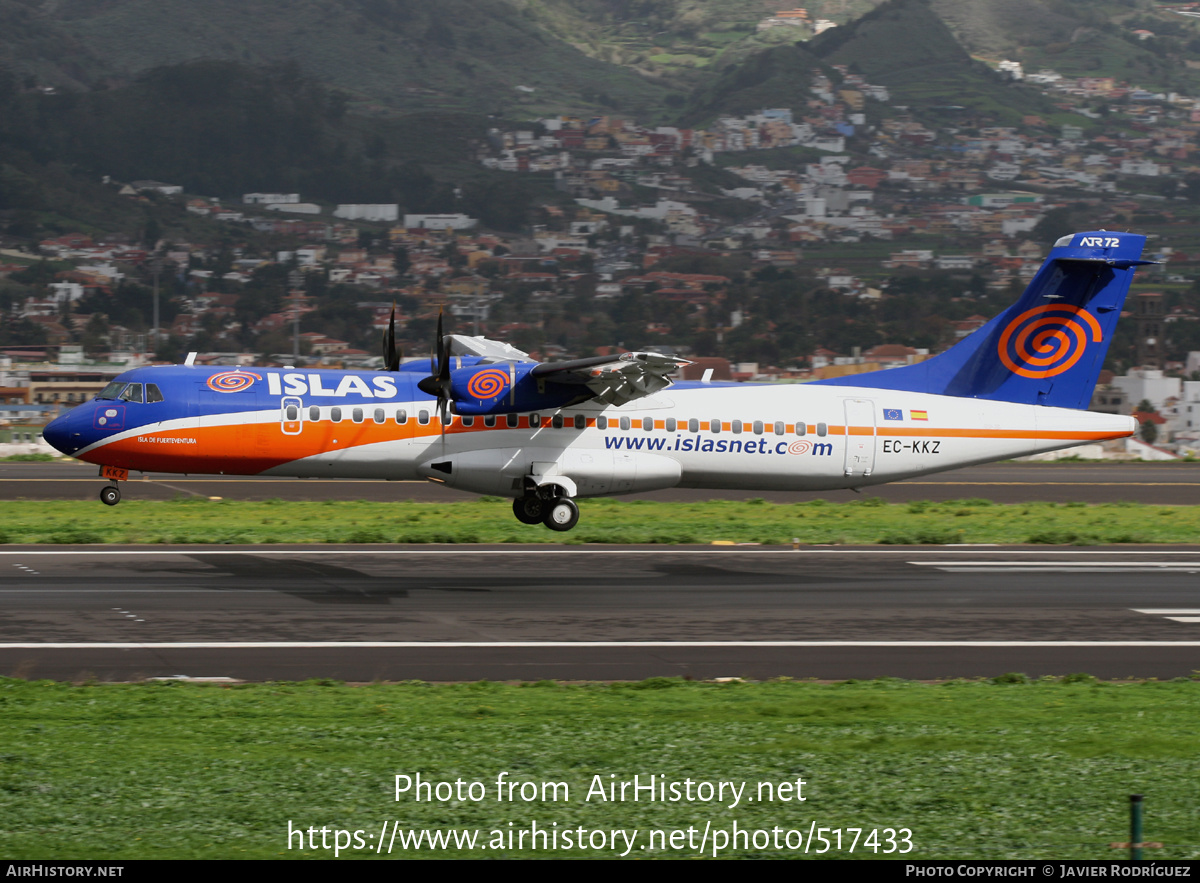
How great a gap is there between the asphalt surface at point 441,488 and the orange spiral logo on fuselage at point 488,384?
10962 millimetres

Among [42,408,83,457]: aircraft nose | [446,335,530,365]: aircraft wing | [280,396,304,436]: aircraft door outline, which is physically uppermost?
[446,335,530,365]: aircraft wing

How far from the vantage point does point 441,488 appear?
42844mm

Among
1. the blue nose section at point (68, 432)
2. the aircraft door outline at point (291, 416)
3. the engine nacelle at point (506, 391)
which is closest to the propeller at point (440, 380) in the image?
the engine nacelle at point (506, 391)

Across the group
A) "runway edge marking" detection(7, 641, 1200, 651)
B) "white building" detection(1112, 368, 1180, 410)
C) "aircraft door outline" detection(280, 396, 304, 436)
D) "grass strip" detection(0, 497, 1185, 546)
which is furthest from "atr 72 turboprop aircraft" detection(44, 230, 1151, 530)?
"white building" detection(1112, 368, 1180, 410)

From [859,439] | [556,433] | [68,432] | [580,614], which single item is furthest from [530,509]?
[68,432]

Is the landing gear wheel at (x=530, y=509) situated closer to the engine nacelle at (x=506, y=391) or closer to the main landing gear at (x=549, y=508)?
the main landing gear at (x=549, y=508)

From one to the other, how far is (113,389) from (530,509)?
8.65 m

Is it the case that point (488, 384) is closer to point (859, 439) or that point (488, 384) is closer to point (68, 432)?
point (859, 439)

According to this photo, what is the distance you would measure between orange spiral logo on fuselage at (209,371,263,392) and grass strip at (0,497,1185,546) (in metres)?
3.65

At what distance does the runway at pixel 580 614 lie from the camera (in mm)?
15812

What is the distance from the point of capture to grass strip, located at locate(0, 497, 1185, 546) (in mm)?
29266

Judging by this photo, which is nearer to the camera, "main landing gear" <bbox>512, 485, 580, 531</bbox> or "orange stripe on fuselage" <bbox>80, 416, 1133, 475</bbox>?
"orange stripe on fuselage" <bbox>80, 416, 1133, 475</bbox>

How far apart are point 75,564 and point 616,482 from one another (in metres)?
10.3

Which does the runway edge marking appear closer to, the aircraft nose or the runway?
the runway
